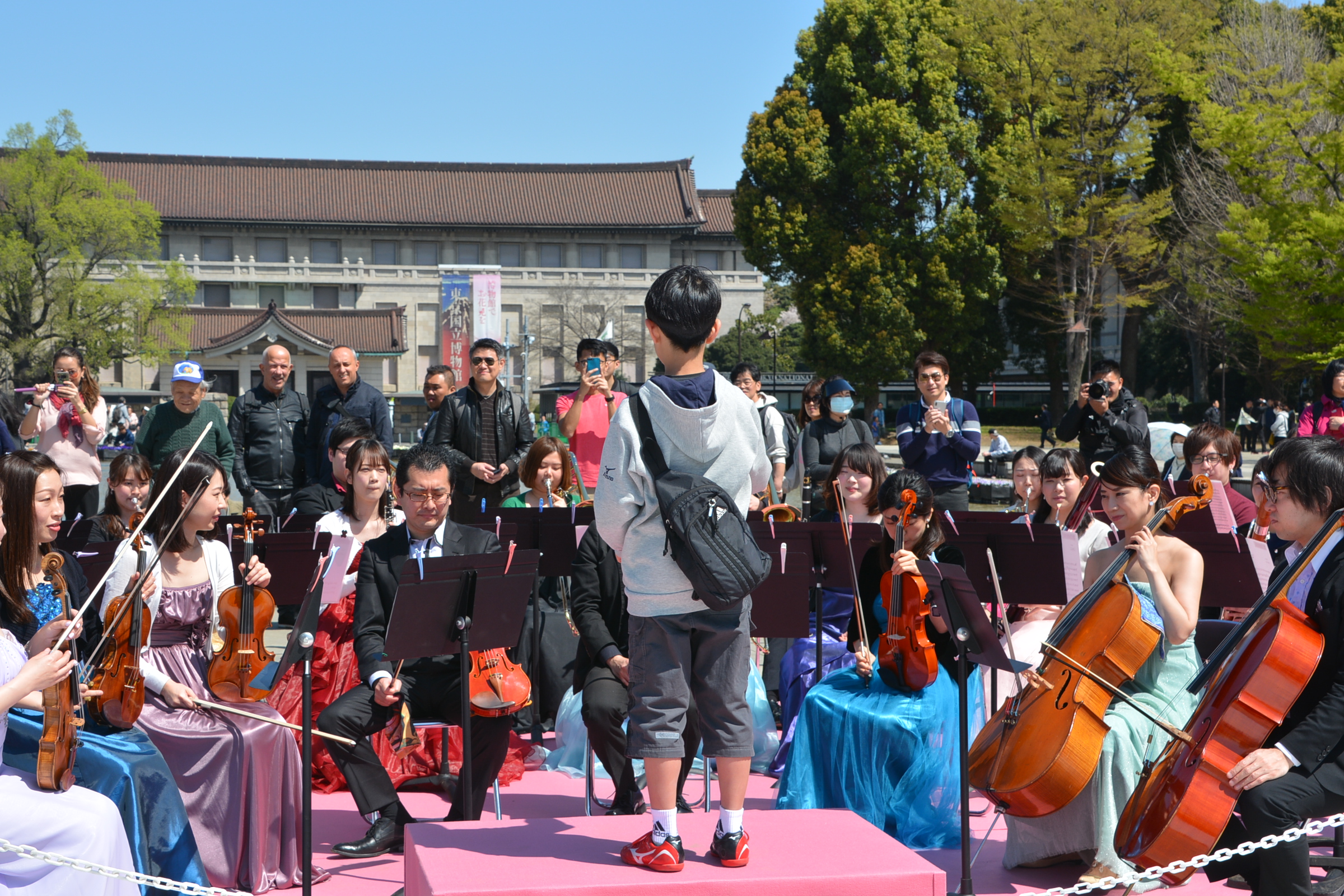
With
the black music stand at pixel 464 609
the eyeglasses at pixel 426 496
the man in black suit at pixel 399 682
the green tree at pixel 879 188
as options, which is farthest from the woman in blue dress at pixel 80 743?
the green tree at pixel 879 188

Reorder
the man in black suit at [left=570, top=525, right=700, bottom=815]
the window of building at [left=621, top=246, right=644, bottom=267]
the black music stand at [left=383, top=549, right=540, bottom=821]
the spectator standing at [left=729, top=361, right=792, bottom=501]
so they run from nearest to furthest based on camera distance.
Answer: the black music stand at [left=383, top=549, right=540, bottom=821] → the man in black suit at [left=570, top=525, right=700, bottom=815] → the spectator standing at [left=729, top=361, right=792, bottom=501] → the window of building at [left=621, top=246, right=644, bottom=267]

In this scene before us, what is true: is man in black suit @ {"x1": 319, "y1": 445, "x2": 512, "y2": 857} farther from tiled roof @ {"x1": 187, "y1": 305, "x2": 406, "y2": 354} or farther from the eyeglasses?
tiled roof @ {"x1": 187, "y1": 305, "x2": 406, "y2": 354}

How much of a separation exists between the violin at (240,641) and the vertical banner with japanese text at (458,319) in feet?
126

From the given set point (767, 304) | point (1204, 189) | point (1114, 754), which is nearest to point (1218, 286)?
point (1204, 189)

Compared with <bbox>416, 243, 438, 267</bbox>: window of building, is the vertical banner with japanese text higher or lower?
lower

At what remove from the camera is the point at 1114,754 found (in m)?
3.59

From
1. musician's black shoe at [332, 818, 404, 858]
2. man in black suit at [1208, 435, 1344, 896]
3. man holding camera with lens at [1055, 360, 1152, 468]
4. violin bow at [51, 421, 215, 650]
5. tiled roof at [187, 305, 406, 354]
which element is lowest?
musician's black shoe at [332, 818, 404, 858]

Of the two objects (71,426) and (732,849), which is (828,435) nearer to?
(71,426)

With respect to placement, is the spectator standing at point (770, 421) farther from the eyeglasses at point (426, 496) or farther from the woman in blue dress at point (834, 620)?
the eyeglasses at point (426, 496)

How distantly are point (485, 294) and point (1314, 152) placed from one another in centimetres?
2735

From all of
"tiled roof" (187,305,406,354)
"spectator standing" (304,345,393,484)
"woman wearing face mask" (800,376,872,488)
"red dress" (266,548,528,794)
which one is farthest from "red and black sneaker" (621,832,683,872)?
"tiled roof" (187,305,406,354)

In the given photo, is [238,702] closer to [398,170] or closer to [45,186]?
[45,186]

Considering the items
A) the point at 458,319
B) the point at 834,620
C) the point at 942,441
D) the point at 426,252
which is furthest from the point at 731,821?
the point at 426,252

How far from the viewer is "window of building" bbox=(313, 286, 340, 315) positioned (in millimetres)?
53812
